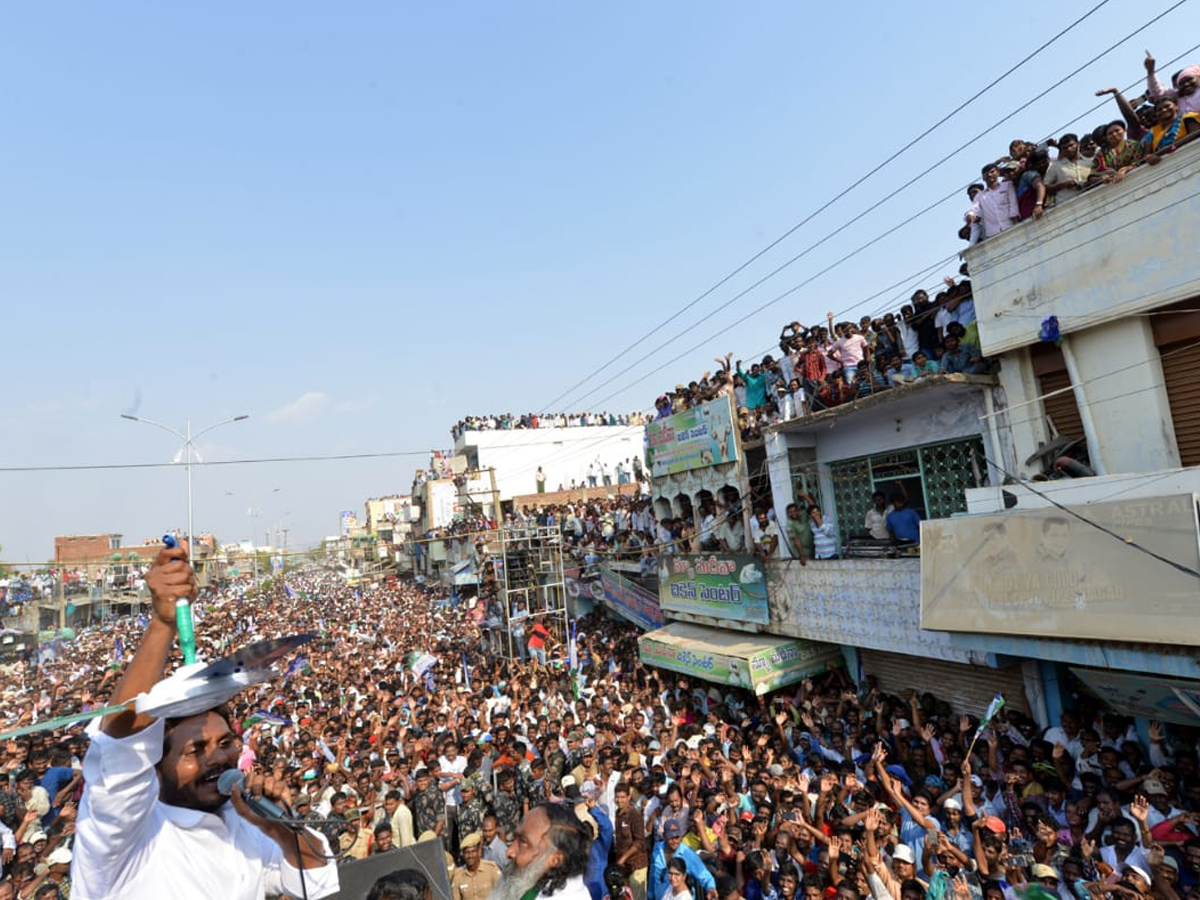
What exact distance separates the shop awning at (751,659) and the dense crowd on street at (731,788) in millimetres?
359

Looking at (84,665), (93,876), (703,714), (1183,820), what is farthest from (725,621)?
(84,665)

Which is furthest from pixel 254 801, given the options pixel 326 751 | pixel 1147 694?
pixel 1147 694

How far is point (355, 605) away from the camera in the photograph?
35.8 m

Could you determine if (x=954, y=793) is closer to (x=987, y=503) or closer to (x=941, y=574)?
(x=941, y=574)

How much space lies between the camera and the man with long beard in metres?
2.52

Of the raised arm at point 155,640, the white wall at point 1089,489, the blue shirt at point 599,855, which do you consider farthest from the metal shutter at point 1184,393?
the raised arm at point 155,640

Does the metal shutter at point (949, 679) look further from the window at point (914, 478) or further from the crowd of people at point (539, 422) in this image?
the crowd of people at point (539, 422)

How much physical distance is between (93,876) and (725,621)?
1251cm

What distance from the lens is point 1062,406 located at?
830cm

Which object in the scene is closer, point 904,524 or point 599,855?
point 599,855

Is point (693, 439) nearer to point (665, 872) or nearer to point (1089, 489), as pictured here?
point (1089, 489)

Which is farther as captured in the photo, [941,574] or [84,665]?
[84,665]

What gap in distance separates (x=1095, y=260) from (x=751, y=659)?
7.59m

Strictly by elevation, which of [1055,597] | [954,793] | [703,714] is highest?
[1055,597]
